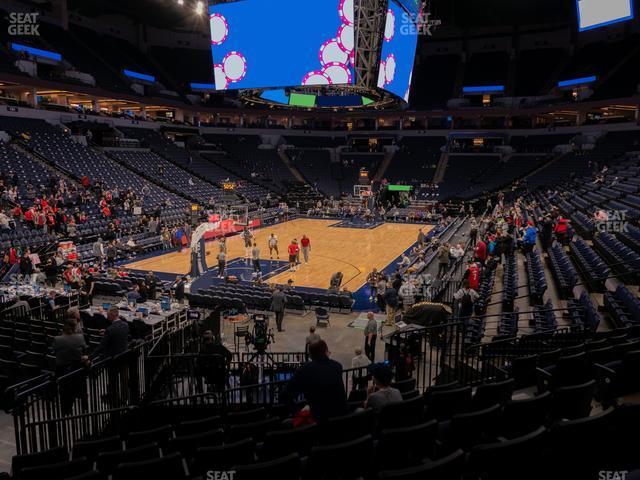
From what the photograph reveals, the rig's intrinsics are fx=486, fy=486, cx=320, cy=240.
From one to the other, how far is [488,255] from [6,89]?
118ft

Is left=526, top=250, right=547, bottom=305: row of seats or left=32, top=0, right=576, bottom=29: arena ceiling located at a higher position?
left=32, top=0, right=576, bottom=29: arena ceiling

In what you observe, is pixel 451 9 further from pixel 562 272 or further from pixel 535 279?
pixel 535 279

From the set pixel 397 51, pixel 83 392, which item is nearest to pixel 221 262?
pixel 397 51

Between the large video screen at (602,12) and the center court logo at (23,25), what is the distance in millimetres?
41499

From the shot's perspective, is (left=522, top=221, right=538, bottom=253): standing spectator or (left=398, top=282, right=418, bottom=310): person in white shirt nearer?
(left=398, top=282, right=418, bottom=310): person in white shirt

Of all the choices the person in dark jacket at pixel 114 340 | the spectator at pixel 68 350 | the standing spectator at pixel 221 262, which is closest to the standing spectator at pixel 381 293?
the standing spectator at pixel 221 262

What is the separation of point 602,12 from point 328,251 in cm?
3011

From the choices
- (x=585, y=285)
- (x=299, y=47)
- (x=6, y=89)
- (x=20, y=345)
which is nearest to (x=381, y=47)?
(x=299, y=47)

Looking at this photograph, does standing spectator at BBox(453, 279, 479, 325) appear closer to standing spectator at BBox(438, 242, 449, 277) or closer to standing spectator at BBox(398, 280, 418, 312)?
standing spectator at BBox(398, 280, 418, 312)

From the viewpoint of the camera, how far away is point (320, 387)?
14.2ft

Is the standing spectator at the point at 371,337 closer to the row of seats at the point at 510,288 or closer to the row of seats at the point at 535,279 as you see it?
the row of seats at the point at 510,288

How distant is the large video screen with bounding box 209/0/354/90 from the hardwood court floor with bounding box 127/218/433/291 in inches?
303

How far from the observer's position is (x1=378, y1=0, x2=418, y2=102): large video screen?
17.5 metres

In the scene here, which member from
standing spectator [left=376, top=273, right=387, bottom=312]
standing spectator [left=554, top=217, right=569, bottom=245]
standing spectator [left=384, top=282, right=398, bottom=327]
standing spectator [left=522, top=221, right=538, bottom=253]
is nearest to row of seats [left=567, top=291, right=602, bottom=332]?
standing spectator [left=384, top=282, right=398, bottom=327]
